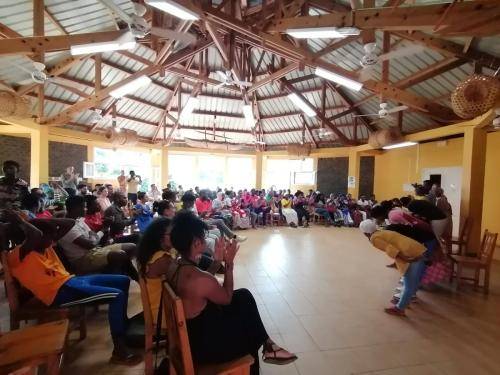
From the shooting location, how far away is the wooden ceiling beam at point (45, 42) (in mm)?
3828

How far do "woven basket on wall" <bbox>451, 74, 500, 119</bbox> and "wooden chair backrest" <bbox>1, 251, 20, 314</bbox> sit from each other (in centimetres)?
451

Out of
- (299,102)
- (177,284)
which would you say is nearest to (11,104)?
(177,284)

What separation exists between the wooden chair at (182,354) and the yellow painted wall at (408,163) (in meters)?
9.06

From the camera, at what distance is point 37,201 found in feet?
12.0

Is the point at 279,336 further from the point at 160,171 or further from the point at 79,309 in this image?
the point at 160,171

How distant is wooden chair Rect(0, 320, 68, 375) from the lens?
138 cm

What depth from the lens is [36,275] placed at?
82.7 inches

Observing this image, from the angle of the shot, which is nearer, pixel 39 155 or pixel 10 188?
pixel 10 188

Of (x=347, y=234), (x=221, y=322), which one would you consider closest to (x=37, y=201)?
(x=221, y=322)

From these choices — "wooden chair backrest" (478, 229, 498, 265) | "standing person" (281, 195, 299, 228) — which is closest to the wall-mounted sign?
"standing person" (281, 195, 299, 228)

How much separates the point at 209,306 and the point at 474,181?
628cm

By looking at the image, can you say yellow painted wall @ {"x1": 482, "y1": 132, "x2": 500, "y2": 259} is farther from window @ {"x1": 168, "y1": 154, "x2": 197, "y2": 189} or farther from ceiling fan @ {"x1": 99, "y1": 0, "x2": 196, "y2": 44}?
window @ {"x1": 168, "y1": 154, "x2": 197, "y2": 189}

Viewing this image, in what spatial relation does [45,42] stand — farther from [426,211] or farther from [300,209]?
[300,209]

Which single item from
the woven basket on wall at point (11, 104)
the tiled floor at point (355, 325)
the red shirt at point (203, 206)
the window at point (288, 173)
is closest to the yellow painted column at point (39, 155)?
the woven basket on wall at point (11, 104)
